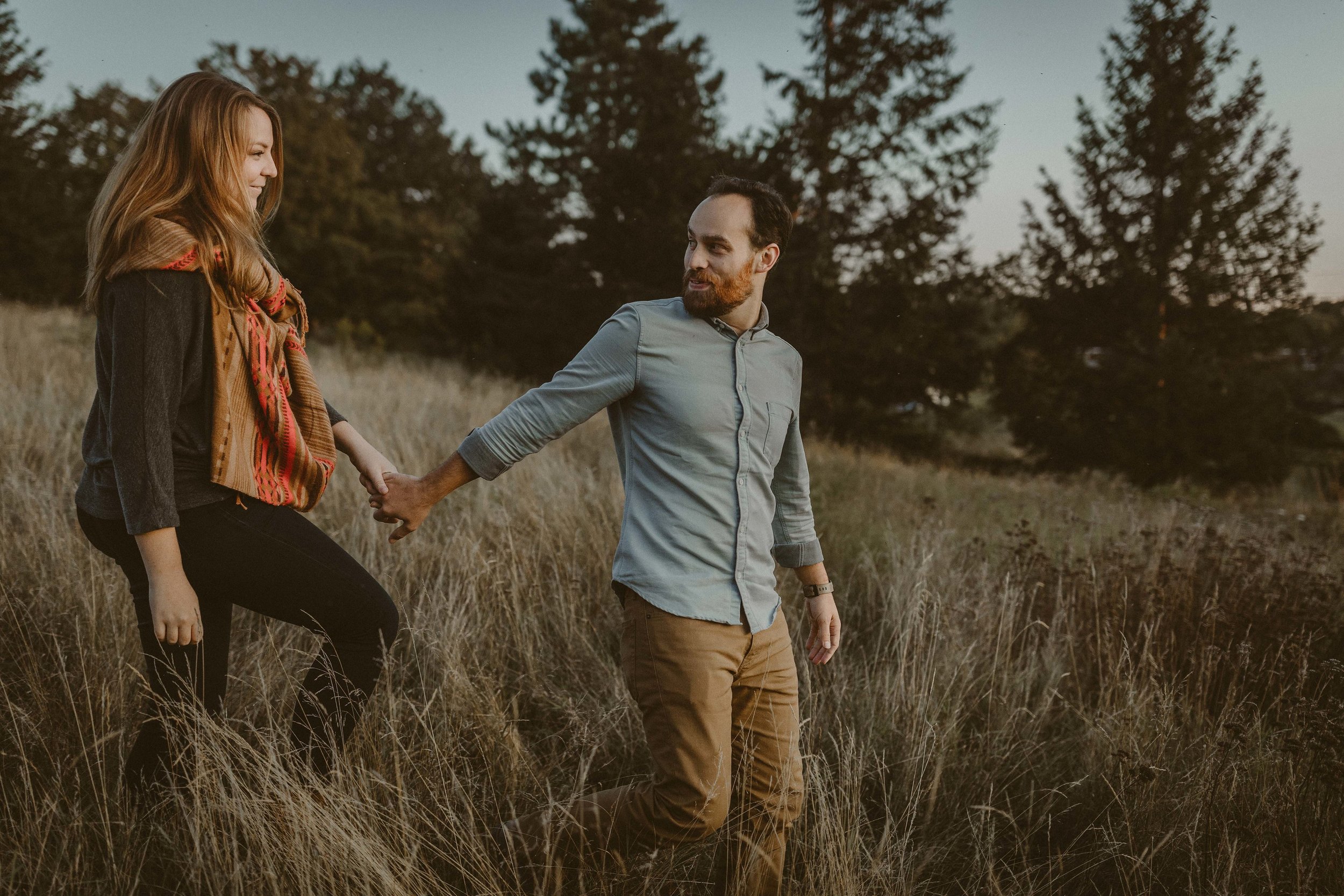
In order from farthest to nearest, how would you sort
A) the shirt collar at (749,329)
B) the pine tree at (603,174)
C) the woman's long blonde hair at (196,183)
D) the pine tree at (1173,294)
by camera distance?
the pine tree at (603,174), the pine tree at (1173,294), the shirt collar at (749,329), the woman's long blonde hair at (196,183)

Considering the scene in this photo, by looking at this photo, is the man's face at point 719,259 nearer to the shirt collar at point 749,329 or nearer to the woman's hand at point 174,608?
the shirt collar at point 749,329

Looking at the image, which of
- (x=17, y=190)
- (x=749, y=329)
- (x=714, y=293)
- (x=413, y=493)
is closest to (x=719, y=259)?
(x=714, y=293)

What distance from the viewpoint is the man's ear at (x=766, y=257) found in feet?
6.80

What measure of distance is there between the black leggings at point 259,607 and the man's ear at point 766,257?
4.29 ft

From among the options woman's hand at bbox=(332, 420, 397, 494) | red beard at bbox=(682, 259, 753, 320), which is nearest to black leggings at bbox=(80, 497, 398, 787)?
woman's hand at bbox=(332, 420, 397, 494)

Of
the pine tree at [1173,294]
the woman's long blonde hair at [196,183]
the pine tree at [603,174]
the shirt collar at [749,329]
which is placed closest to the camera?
the woman's long blonde hair at [196,183]

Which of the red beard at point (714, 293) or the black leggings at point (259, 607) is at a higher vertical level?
the red beard at point (714, 293)

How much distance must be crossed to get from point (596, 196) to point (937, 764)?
51.1 ft

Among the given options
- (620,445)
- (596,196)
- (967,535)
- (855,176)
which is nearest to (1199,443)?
(855,176)

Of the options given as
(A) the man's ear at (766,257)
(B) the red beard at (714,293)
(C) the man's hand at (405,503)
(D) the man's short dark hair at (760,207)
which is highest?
(D) the man's short dark hair at (760,207)

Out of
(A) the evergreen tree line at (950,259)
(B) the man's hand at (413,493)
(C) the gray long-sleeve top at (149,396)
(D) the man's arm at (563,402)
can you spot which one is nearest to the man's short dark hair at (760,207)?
(D) the man's arm at (563,402)

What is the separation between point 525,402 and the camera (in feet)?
6.28

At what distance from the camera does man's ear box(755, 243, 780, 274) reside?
6.80ft

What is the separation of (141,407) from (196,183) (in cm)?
56
